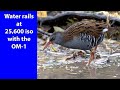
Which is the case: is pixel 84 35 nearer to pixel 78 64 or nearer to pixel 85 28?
pixel 85 28

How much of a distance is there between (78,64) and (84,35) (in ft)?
1.00

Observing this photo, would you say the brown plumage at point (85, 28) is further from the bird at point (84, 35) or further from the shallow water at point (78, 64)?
the shallow water at point (78, 64)

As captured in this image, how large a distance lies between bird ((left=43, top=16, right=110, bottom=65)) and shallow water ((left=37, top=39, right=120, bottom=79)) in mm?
52

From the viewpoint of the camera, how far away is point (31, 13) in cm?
347

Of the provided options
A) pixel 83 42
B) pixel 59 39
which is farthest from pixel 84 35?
pixel 59 39

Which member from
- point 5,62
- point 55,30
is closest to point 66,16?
point 55,30

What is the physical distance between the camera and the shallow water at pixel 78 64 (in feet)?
11.6

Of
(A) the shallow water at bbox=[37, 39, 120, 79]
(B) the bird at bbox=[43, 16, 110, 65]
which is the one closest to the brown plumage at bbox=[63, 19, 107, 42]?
(B) the bird at bbox=[43, 16, 110, 65]

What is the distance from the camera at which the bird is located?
3586 mm

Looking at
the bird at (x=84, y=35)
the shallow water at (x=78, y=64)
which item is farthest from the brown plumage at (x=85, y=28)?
the shallow water at (x=78, y=64)
